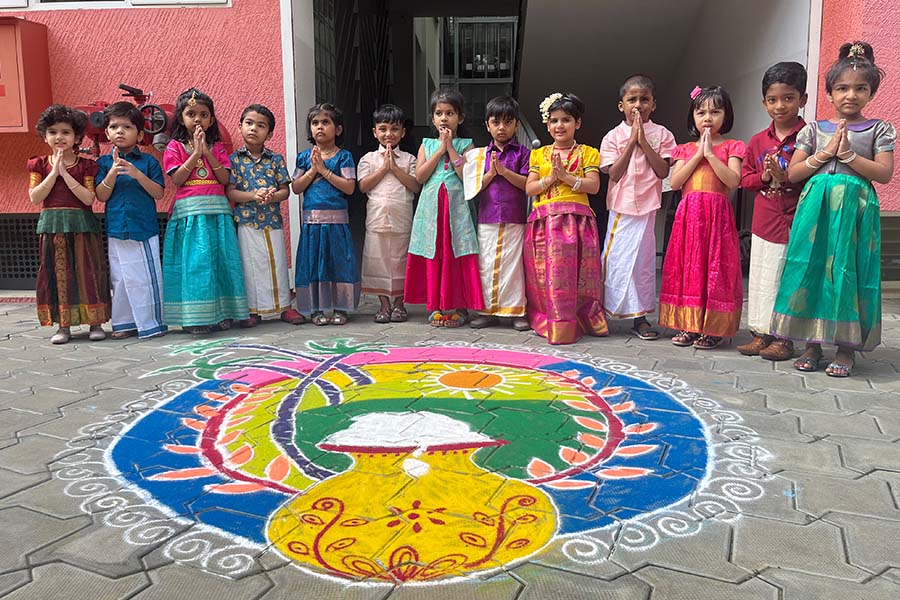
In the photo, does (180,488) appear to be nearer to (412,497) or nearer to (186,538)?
(186,538)

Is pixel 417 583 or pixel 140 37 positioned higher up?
pixel 140 37

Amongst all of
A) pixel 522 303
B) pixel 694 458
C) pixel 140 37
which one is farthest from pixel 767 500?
pixel 140 37

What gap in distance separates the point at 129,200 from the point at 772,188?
3.87 metres

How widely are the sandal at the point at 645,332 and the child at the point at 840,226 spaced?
0.89 m

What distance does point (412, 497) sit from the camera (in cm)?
215

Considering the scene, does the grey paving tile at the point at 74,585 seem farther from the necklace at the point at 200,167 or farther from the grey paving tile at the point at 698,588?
the necklace at the point at 200,167

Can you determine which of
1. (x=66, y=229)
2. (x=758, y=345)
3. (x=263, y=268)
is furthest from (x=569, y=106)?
(x=66, y=229)

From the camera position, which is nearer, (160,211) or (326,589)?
(326,589)

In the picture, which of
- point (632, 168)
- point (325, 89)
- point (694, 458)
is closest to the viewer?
point (694, 458)

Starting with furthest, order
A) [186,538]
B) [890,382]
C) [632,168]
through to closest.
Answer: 1. [632,168]
2. [890,382]
3. [186,538]

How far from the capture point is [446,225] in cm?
473

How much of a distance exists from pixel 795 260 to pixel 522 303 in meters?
1.69

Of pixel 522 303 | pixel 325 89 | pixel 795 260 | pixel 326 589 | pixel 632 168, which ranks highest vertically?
pixel 325 89

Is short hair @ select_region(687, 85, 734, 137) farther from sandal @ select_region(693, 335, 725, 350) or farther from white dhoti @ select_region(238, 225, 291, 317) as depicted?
white dhoti @ select_region(238, 225, 291, 317)
